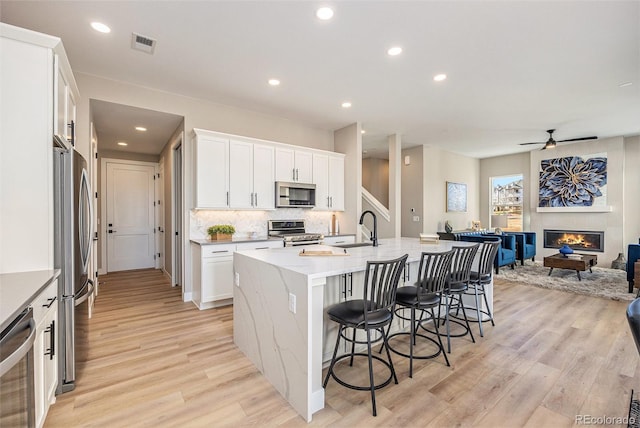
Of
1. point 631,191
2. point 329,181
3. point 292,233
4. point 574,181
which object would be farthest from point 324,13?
point 631,191

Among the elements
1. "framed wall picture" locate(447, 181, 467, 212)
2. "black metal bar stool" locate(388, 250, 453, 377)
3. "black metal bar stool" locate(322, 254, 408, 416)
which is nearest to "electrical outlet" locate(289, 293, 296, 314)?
"black metal bar stool" locate(322, 254, 408, 416)

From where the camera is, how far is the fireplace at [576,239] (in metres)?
7.05

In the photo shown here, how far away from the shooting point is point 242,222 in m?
4.85

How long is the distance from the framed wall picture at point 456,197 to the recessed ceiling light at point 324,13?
668cm

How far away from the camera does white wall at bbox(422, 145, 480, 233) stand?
297 inches

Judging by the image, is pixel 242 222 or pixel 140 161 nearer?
pixel 242 222

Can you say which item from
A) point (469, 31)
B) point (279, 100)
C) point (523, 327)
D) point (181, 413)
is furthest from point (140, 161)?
point (523, 327)

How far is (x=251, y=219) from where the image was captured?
4.93 m

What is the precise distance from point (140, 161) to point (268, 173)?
13.0 feet

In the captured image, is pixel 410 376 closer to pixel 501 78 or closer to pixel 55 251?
pixel 55 251

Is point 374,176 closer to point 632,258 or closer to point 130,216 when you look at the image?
point 632,258

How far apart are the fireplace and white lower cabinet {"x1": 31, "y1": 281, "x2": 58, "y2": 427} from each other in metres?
9.66

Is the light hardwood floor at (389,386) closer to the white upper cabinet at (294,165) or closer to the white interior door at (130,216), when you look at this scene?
the white upper cabinet at (294,165)

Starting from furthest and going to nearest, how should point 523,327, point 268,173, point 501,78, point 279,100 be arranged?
point 268,173 < point 279,100 < point 501,78 < point 523,327
